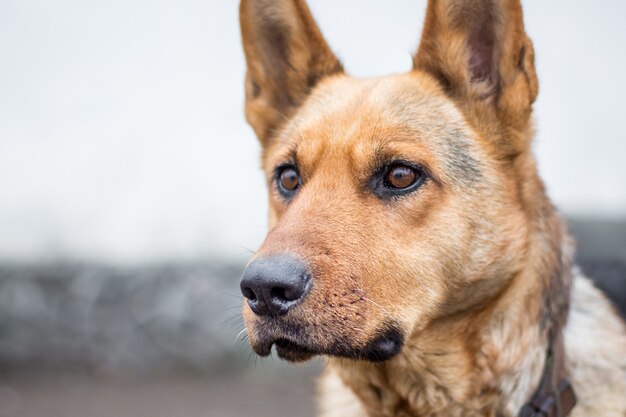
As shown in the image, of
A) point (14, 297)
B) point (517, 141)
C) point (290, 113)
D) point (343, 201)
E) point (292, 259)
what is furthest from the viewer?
point (14, 297)

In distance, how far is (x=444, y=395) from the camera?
3041mm

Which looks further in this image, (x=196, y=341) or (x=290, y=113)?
(x=196, y=341)

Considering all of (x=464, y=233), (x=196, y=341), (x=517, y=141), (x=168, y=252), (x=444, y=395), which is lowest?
(x=196, y=341)

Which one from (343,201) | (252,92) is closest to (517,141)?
(343,201)

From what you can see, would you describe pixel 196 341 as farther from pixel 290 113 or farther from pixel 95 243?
pixel 290 113

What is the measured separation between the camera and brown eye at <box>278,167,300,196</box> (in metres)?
3.38

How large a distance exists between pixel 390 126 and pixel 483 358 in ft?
3.56

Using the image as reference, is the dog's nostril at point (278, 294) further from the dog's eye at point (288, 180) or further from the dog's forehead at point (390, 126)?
the dog's eye at point (288, 180)

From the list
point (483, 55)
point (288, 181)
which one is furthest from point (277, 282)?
point (483, 55)

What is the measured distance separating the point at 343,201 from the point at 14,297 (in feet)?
18.9

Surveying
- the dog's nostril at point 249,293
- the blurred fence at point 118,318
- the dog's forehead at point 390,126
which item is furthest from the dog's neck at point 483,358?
the blurred fence at point 118,318

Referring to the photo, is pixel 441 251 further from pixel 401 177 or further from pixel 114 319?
pixel 114 319

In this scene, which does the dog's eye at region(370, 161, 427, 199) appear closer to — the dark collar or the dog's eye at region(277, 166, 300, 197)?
the dog's eye at region(277, 166, 300, 197)

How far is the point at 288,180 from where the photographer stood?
3414 millimetres
